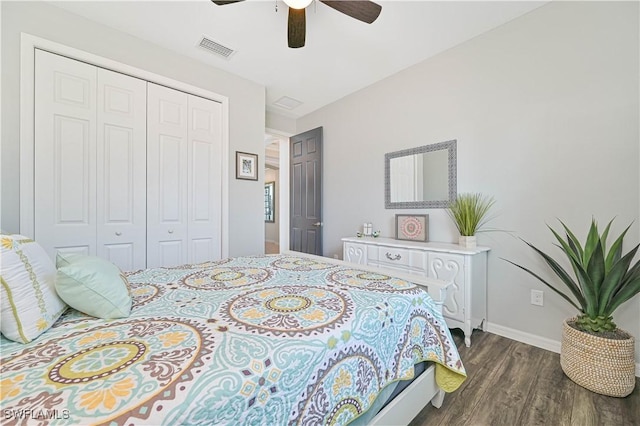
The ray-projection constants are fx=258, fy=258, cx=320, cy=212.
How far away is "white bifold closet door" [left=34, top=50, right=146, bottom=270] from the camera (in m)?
1.98

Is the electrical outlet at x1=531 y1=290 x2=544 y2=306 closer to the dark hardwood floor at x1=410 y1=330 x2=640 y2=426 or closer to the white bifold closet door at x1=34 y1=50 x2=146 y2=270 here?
the dark hardwood floor at x1=410 y1=330 x2=640 y2=426

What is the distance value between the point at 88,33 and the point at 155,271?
213cm

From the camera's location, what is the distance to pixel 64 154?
204cm

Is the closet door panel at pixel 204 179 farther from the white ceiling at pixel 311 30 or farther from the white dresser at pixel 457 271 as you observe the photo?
the white dresser at pixel 457 271

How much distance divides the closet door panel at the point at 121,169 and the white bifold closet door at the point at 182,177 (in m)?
0.07

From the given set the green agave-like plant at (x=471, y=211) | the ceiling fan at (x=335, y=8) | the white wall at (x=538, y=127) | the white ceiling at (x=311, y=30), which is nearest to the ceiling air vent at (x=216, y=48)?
the white ceiling at (x=311, y=30)

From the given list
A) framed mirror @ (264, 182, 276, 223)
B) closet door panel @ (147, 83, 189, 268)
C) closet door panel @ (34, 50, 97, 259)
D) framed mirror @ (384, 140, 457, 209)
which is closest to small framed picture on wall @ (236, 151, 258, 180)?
closet door panel @ (147, 83, 189, 268)

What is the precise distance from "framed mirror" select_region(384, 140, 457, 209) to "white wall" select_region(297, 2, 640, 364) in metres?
0.09

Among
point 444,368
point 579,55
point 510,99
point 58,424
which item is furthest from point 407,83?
point 58,424

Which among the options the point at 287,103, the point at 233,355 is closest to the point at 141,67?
the point at 287,103

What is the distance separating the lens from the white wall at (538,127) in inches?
67.9

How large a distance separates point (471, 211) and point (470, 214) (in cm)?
3

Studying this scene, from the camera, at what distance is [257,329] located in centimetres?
83

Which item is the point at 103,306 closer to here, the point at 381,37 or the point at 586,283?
the point at 586,283
